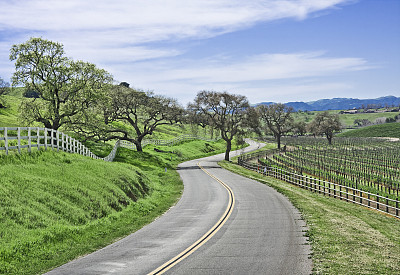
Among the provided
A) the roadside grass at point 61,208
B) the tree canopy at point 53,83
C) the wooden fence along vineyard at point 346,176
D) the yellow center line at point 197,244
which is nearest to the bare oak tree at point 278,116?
the wooden fence along vineyard at point 346,176

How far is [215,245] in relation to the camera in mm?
13156

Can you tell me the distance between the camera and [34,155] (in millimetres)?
20844

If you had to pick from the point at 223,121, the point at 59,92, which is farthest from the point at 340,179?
the point at 59,92

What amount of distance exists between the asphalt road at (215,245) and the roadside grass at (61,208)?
0.97 m

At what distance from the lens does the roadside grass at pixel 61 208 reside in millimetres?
11830

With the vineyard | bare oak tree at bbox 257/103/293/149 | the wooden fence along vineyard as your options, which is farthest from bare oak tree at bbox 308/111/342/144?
the vineyard

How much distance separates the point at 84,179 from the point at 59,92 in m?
24.8

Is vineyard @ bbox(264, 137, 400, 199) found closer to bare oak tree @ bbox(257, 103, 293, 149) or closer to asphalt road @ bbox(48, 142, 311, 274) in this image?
bare oak tree @ bbox(257, 103, 293, 149)

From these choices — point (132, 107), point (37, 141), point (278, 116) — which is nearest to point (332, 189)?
point (37, 141)

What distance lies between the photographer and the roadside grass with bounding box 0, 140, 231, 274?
11.8 metres

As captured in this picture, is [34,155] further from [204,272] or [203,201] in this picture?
[204,272]

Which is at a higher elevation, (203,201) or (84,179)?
(84,179)

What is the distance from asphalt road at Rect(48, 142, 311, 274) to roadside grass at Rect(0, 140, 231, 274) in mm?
973

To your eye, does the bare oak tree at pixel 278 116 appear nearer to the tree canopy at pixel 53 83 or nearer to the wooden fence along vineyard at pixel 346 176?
the wooden fence along vineyard at pixel 346 176
